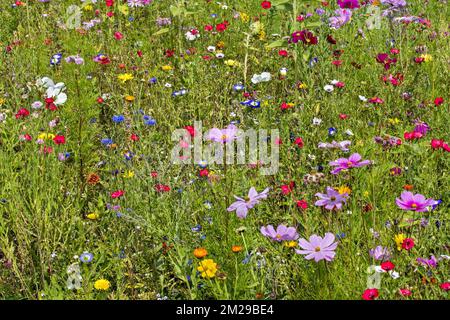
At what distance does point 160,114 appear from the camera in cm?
315

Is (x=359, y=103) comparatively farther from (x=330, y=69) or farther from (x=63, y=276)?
(x=63, y=276)

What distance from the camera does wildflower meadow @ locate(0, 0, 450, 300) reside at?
1813mm

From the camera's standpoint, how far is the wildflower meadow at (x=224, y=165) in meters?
1.81

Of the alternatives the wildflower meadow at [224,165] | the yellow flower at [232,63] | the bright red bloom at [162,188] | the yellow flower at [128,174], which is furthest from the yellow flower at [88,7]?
the bright red bloom at [162,188]

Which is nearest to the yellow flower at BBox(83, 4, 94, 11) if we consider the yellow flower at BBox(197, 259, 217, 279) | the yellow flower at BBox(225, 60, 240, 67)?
the yellow flower at BBox(225, 60, 240, 67)

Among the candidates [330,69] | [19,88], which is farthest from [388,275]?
[19,88]

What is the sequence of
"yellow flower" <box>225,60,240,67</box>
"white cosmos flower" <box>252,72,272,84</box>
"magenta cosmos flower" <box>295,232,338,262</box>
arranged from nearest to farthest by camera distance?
"magenta cosmos flower" <box>295,232,338,262</box>, "white cosmos flower" <box>252,72,272,84</box>, "yellow flower" <box>225,60,240,67</box>

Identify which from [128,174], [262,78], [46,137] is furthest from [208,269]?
[262,78]

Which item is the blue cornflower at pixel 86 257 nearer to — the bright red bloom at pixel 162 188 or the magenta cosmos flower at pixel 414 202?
the bright red bloom at pixel 162 188

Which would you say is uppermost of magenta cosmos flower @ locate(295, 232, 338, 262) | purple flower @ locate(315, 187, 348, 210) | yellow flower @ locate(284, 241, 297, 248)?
purple flower @ locate(315, 187, 348, 210)

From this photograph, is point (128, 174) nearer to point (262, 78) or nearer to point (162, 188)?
point (162, 188)

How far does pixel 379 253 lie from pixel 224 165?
1.94 feet

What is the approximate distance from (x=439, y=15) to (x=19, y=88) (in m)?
3.48

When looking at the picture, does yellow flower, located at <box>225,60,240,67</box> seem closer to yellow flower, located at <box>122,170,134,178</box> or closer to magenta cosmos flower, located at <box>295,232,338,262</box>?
yellow flower, located at <box>122,170,134,178</box>
